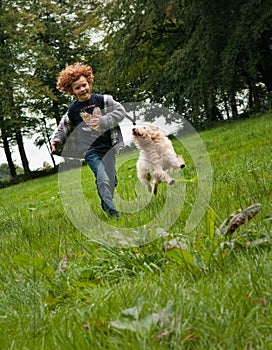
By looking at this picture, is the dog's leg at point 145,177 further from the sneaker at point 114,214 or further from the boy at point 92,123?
the sneaker at point 114,214

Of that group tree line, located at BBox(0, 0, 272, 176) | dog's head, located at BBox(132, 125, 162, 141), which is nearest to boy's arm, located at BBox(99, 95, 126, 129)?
dog's head, located at BBox(132, 125, 162, 141)

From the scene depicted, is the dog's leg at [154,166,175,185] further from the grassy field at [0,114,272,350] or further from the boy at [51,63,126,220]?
the grassy field at [0,114,272,350]

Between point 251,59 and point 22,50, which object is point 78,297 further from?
point 22,50

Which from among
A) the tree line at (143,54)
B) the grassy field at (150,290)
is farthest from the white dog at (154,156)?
the tree line at (143,54)

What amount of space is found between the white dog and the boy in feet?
2.08

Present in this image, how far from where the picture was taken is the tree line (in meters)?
22.1

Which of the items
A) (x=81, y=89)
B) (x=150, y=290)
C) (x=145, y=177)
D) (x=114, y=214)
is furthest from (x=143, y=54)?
(x=150, y=290)

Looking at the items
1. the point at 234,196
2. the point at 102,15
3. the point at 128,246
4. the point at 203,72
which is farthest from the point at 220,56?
the point at 128,246

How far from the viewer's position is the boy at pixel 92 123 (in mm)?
6293

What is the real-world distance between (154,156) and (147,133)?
401 millimetres

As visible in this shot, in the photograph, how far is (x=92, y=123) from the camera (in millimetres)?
6305

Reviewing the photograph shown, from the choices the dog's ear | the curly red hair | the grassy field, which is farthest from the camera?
the dog's ear

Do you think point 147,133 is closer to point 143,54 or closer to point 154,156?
point 154,156

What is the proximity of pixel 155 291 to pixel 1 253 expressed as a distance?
8.00 feet
